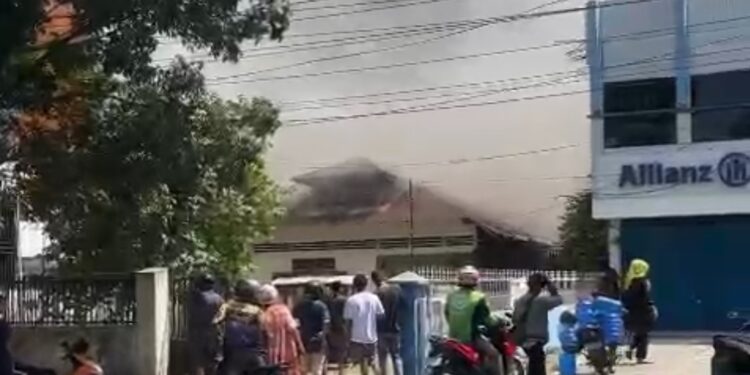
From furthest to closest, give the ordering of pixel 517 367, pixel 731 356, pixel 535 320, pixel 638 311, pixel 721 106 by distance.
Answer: pixel 721 106 → pixel 638 311 → pixel 517 367 → pixel 535 320 → pixel 731 356

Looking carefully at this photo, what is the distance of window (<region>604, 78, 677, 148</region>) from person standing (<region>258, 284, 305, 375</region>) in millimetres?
24153

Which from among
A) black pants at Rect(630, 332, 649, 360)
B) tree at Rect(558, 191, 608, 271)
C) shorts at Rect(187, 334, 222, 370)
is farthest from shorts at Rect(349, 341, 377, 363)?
tree at Rect(558, 191, 608, 271)

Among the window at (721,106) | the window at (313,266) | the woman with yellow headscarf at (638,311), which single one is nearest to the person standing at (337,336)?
the woman with yellow headscarf at (638,311)

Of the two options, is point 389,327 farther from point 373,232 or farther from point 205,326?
point 373,232

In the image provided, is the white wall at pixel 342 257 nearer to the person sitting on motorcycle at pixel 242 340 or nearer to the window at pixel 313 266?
the window at pixel 313 266

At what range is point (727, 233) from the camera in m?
36.0

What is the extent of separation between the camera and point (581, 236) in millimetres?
44656

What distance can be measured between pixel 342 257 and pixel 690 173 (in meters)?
15.0

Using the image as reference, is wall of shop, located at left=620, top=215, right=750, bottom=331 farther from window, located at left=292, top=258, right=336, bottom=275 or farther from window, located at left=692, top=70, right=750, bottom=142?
window, located at left=292, top=258, right=336, bottom=275

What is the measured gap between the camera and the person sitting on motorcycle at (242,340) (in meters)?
13.6

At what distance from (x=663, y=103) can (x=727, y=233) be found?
3.92m

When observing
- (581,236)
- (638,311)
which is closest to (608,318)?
(638,311)

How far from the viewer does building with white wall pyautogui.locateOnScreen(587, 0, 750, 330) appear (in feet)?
117

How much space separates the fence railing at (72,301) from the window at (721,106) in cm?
2097
